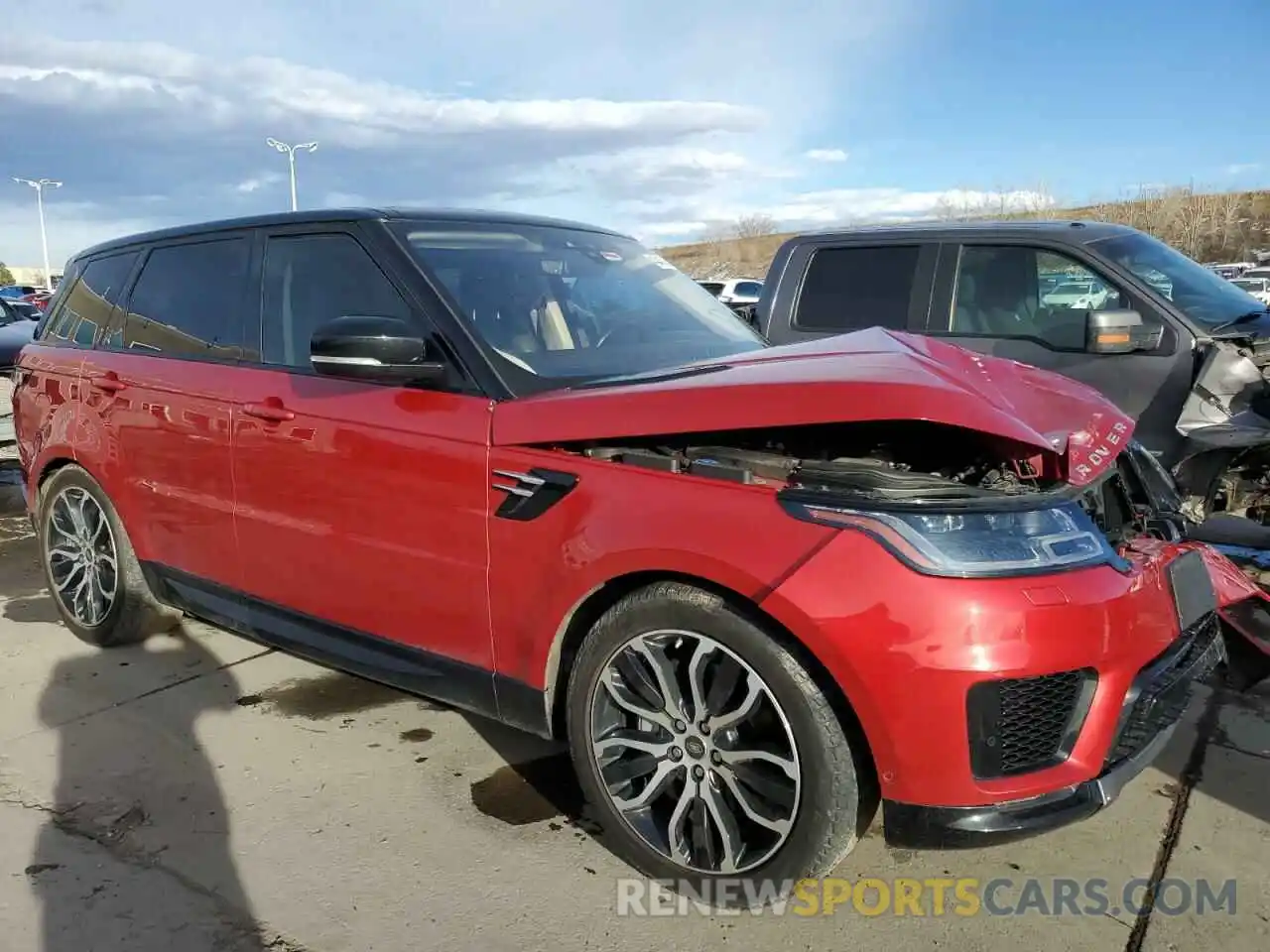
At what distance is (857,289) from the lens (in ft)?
20.3

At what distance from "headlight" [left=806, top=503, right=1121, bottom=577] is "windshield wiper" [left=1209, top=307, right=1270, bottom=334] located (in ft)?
12.2

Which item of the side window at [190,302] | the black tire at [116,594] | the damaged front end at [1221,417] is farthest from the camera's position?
the damaged front end at [1221,417]

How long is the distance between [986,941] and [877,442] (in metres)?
1.28

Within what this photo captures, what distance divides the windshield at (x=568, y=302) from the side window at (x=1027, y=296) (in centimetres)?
236

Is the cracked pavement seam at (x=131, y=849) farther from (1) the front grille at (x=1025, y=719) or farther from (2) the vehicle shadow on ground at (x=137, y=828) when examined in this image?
(1) the front grille at (x=1025, y=719)

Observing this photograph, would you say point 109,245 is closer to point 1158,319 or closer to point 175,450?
point 175,450

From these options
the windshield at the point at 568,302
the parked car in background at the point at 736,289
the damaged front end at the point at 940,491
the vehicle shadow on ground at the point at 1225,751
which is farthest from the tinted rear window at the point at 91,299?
the parked car in background at the point at 736,289

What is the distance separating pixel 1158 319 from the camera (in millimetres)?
5273

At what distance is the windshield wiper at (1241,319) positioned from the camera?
5.22 meters

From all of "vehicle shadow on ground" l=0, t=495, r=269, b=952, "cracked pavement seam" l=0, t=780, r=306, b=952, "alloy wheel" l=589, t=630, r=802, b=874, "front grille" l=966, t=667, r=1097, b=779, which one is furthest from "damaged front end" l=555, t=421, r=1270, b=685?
"vehicle shadow on ground" l=0, t=495, r=269, b=952

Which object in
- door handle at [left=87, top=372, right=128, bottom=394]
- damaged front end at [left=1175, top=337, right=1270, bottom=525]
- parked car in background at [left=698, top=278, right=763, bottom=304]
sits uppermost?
parked car in background at [left=698, top=278, right=763, bottom=304]

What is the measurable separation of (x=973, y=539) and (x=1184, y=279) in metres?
4.40

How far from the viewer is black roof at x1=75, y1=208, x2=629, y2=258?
339cm

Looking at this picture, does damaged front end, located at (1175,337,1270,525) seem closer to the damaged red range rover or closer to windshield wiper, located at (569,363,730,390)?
the damaged red range rover
